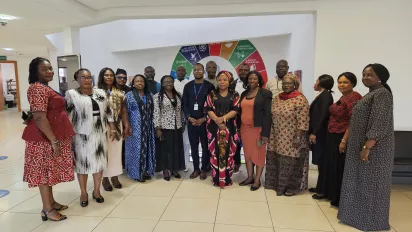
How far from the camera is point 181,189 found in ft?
11.7

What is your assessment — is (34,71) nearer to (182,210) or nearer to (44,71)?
(44,71)

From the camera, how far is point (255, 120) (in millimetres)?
3377

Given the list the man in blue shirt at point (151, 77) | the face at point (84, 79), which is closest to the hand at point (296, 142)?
the man in blue shirt at point (151, 77)

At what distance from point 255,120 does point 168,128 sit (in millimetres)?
1234

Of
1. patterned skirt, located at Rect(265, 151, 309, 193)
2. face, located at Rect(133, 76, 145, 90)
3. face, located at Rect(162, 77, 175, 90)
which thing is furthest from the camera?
face, located at Rect(162, 77, 175, 90)

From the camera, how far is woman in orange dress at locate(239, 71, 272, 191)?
3.33 metres

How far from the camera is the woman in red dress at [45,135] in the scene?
8.11 feet

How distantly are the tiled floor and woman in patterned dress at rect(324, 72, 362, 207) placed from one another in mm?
299

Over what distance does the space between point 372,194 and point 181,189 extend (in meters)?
Answer: 2.17

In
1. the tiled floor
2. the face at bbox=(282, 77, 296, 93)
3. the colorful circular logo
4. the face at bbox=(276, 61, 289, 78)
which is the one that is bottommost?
the tiled floor

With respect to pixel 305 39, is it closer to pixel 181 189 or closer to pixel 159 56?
pixel 181 189

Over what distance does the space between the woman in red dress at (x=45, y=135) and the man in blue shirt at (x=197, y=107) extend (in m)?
1.59

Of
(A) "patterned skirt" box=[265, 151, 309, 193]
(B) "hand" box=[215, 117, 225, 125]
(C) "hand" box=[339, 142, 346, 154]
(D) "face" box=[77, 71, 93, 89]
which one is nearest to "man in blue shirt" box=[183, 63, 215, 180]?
(B) "hand" box=[215, 117, 225, 125]

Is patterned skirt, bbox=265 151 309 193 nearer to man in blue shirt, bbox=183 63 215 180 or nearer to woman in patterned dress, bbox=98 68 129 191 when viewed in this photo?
man in blue shirt, bbox=183 63 215 180
